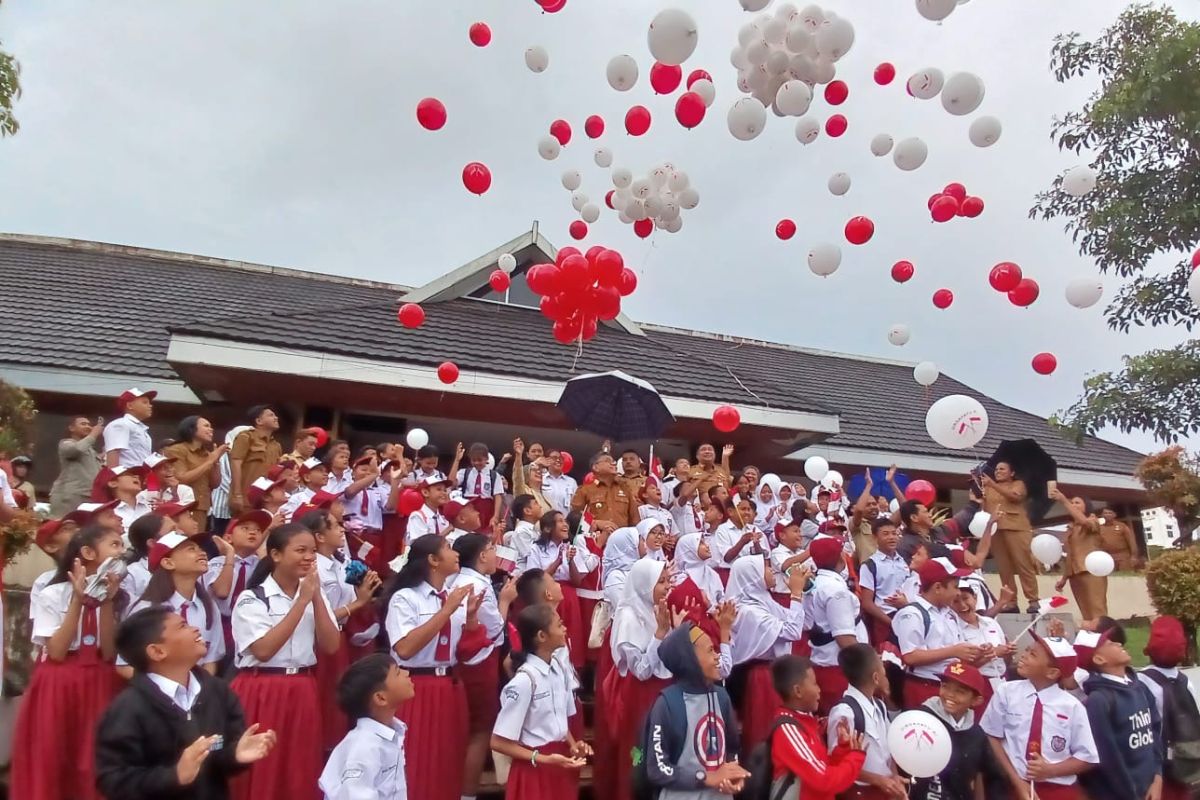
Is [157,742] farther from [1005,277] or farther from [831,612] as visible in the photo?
[1005,277]

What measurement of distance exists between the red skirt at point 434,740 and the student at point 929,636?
2658 millimetres

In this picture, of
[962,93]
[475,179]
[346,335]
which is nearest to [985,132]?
[962,93]

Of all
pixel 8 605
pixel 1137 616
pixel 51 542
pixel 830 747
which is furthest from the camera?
pixel 1137 616

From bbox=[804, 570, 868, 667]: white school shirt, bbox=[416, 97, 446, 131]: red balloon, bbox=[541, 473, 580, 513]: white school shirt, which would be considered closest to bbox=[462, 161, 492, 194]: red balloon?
bbox=[416, 97, 446, 131]: red balloon

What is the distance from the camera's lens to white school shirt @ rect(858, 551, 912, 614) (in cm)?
599

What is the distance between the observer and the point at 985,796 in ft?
14.2

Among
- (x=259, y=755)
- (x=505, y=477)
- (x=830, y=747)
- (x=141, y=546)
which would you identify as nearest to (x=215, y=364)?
(x=505, y=477)

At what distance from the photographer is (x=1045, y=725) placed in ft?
13.6

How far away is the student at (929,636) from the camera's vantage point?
4.82m

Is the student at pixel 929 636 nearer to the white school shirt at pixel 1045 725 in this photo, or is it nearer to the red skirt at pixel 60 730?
the white school shirt at pixel 1045 725

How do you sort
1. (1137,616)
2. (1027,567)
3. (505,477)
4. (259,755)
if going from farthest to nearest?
(1137,616)
(505,477)
(1027,567)
(259,755)

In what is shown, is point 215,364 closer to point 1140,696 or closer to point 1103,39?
point 1140,696

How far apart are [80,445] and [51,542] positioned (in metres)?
1.98

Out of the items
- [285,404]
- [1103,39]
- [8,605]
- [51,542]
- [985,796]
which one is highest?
[1103,39]
